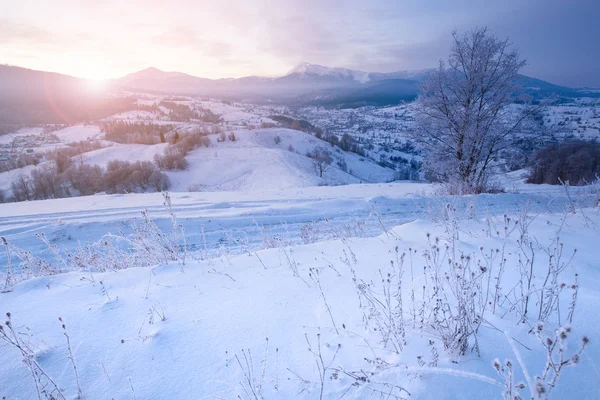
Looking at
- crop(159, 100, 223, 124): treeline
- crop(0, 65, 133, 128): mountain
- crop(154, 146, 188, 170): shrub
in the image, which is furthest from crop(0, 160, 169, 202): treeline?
crop(0, 65, 133, 128): mountain

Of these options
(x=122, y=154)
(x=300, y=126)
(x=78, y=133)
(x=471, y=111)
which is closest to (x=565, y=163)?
(x=471, y=111)

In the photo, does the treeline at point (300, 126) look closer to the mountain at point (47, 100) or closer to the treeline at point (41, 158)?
the treeline at point (41, 158)

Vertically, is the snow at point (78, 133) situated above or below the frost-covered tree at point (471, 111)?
below

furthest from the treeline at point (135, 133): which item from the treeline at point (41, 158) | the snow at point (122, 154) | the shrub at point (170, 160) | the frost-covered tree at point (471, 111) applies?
the frost-covered tree at point (471, 111)

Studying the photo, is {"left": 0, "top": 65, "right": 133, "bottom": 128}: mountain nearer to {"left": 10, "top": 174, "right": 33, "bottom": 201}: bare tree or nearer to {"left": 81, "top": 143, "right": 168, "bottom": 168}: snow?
{"left": 81, "top": 143, "right": 168, "bottom": 168}: snow

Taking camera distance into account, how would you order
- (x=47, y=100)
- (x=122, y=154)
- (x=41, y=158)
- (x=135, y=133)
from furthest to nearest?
1. (x=47, y=100)
2. (x=135, y=133)
3. (x=41, y=158)
4. (x=122, y=154)

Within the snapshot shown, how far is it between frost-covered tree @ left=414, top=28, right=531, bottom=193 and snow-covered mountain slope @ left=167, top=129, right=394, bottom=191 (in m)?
12.5

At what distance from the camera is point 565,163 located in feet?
101

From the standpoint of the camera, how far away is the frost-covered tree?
13.8 metres

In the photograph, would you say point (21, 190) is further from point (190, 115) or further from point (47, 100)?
point (47, 100)

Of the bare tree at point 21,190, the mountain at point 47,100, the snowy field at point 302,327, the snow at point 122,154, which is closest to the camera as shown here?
the snowy field at point 302,327

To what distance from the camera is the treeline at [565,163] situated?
29.6m

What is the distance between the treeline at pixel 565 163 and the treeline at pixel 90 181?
150ft

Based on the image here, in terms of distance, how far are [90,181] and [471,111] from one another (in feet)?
157
